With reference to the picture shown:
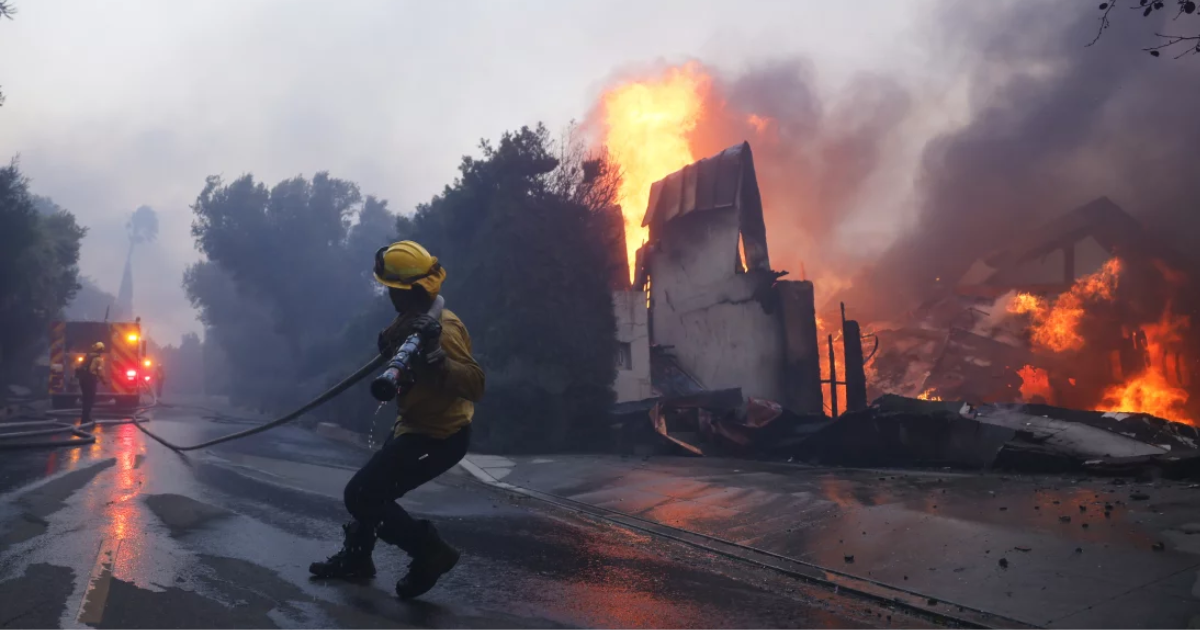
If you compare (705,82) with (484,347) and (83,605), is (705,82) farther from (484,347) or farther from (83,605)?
(83,605)

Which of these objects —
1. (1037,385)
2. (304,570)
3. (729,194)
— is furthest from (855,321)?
(304,570)

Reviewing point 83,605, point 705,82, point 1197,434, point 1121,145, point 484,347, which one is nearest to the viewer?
point 83,605

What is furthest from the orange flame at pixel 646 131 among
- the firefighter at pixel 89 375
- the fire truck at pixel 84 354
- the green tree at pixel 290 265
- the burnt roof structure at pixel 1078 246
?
the green tree at pixel 290 265

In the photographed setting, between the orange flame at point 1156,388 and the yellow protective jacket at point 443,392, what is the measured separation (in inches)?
926

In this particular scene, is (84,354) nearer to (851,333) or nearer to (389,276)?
(851,333)

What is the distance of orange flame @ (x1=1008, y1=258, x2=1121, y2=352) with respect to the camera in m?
23.4

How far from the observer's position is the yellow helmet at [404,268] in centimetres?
432

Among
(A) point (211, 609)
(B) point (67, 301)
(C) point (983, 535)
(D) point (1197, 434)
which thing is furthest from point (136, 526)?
(B) point (67, 301)

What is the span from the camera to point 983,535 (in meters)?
6.18

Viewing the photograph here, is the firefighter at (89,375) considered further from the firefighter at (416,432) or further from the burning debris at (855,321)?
the firefighter at (416,432)

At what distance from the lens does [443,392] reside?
4172 millimetres

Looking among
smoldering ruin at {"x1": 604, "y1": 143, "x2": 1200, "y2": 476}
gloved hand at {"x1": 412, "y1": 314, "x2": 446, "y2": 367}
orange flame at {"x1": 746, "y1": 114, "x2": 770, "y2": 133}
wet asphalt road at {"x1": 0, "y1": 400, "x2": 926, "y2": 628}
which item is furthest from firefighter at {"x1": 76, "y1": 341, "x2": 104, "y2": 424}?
orange flame at {"x1": 746, "y1": 114, "x2": 770, "y2": 133}

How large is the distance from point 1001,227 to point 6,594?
102ft

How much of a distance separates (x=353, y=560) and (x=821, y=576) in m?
3.31
